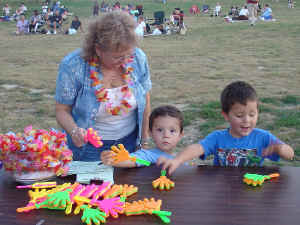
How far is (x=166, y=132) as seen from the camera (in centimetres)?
216

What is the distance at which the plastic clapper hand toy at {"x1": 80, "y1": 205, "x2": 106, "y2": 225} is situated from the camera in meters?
1.37

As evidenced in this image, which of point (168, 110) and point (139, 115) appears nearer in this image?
point (168, 110)

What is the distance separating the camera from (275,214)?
4.71 ft

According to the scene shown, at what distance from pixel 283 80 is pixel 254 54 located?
3.61 metres

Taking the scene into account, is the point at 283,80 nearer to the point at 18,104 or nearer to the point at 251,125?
the point at 18,104

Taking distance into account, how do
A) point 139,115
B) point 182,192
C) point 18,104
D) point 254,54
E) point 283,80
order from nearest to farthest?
point 182,192
point 139,115
point 18,104
point 283,80
point 254,54

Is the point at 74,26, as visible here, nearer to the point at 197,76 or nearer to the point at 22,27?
the point at 22,27

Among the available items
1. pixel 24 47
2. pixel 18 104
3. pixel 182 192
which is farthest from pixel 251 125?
pixel 24 47

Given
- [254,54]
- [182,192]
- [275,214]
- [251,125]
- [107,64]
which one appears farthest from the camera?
[254,54]

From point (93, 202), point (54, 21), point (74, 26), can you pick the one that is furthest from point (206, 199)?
point (54, 21)

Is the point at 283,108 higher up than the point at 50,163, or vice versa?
the point at 50,163

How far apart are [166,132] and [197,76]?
5.69m

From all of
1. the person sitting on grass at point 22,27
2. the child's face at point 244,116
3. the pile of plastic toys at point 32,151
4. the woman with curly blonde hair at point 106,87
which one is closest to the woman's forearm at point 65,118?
the woman with curly blonde hair at point 106,87

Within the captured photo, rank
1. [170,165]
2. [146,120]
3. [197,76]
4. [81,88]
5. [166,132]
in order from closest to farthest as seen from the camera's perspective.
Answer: [170,165] → [166,132] → [81,88] → [146,120] → [197,76]
